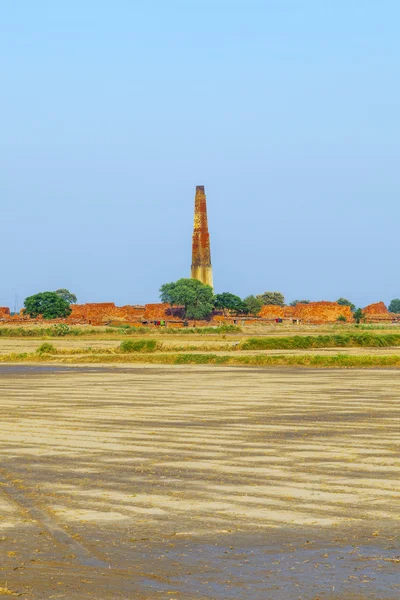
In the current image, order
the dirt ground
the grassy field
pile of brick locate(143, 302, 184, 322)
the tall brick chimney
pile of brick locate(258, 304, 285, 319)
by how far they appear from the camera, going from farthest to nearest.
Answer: pile of brick locate(258, 304, 285, 319) < the tall brick chimney < pile of brick locate(143, 302, 184, 322) < the grassy field < the dirt ground

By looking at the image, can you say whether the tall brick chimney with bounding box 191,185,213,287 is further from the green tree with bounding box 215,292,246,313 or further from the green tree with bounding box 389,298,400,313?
the green tree with bounding box 389,298,400,313

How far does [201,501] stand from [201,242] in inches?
4571

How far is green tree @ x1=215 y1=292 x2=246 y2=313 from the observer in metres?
129

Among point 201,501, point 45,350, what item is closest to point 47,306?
point 45,350

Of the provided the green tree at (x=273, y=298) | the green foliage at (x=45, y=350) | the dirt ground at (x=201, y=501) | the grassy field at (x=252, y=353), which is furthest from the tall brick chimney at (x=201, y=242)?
the dirt ground at (x=201, y=501)

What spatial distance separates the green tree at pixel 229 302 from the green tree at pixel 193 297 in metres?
5.05

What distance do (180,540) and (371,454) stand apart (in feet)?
19.1

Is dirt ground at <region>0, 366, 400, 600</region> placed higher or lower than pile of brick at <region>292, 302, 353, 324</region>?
lower

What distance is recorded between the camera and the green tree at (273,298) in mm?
165587

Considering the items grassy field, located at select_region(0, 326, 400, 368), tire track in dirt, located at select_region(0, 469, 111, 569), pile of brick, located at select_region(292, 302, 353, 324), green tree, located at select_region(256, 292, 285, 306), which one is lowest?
tire track in dirt, located at select_region(0, 469, 111, 569)

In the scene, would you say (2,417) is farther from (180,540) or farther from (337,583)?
(337,583)

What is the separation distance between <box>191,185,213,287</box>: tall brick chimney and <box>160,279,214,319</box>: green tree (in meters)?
3.54

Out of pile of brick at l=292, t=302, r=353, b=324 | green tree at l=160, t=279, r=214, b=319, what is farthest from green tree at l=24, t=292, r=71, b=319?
pile of brick at l=292, t=302, r=353, b=324

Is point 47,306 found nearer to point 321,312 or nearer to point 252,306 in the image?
point 252,306
